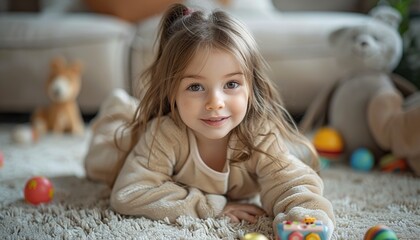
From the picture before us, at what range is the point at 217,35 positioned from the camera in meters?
1.08

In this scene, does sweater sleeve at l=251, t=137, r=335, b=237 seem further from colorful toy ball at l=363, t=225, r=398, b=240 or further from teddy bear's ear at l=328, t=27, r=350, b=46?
teddy bear's ear at l=328, t=27, r=350, b=46

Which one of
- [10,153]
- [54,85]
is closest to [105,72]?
[54,85]

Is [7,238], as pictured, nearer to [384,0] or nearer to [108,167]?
[108,167]

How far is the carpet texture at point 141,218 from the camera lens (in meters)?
1.07

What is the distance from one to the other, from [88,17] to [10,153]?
2.54 ft

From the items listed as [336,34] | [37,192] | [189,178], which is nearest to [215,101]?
[189,178]

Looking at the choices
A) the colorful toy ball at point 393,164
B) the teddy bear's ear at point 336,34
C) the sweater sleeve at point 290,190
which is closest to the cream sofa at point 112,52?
the teddy bear's ear at point 336,34

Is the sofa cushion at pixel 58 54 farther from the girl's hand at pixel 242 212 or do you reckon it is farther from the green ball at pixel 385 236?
the green ball at pixel 385 236

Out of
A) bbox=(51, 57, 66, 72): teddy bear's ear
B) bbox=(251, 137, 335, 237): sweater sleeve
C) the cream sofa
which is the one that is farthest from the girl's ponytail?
bbox=(51, 57, 66, 72): teddy bear's ear

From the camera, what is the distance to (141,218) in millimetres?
1134

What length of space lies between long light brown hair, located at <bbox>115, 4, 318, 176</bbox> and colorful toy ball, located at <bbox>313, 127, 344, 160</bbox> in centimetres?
41

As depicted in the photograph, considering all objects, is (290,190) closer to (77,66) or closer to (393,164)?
(393,164)

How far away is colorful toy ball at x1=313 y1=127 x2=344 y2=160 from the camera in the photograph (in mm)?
1662

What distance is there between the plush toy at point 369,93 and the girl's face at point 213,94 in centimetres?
64
